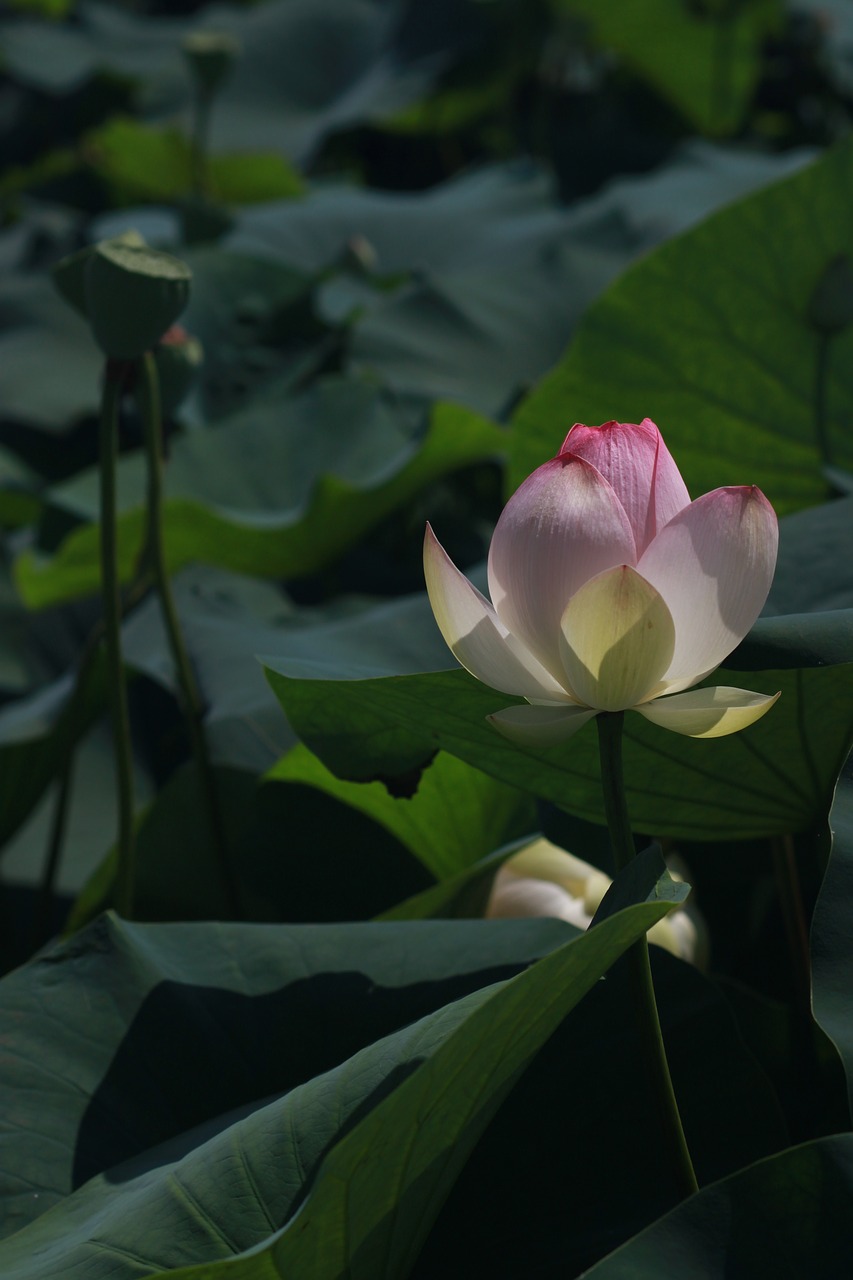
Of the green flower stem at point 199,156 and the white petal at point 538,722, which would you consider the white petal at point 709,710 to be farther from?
the green flower stem at point 199,156

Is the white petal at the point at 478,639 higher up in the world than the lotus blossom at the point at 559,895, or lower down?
higher up

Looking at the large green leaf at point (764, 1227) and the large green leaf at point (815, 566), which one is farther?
the large green leaf at point (815, 566)

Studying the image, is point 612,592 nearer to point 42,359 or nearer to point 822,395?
point 822,395

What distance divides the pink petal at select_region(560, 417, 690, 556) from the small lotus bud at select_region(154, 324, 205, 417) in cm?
48

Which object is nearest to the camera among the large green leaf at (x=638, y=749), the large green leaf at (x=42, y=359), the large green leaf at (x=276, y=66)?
the large green leaf at (x=638, y=749)

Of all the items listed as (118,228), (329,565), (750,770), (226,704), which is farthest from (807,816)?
(118,228)

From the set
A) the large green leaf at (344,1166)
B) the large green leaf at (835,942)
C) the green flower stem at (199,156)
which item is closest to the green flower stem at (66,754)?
the large green leaf at (344,1166)

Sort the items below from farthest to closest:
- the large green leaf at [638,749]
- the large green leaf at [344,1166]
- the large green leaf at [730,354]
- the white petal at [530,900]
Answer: the large green leaf at [730,354] < the white petal at [530,900] < the large green leaf at [638,749] < the large green leaf at [344,1166]

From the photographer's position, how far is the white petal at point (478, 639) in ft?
1.47

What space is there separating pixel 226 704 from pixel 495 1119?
391 mm

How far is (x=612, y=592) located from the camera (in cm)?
41

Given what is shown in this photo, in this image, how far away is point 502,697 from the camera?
21.2 inches

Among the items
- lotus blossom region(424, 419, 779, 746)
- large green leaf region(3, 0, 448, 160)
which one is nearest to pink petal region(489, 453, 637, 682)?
lotus blossom region(424, 419, 779, 746)

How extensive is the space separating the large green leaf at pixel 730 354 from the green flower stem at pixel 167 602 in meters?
0.32
